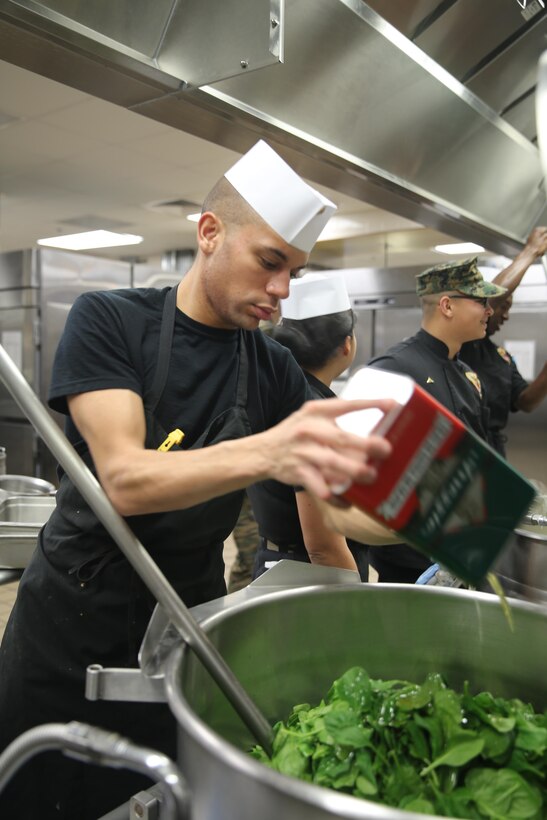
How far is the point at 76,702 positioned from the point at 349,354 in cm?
111

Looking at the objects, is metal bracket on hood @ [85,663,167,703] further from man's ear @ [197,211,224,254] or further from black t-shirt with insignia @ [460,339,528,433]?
black t-shirt with insignia @ [460,339,528,433]

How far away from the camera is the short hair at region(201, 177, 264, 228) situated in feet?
3.69

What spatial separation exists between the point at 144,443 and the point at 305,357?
32.9 inches

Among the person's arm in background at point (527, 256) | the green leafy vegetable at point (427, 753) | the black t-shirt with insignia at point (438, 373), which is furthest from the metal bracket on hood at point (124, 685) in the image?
the person's arm in background at point (527, 256)

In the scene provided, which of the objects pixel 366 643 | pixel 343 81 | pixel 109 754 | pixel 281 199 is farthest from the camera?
pixel 343 81

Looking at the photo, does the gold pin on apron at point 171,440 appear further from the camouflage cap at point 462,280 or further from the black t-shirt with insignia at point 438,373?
the camouflage cap at point 462,280

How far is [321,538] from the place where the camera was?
137 centimetres

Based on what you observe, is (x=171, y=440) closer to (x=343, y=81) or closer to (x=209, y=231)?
(x=209, y=231)

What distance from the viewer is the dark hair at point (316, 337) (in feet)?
5.88

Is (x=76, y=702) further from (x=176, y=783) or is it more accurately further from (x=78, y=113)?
(x=78, y=113)

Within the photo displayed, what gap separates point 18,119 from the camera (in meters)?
4.18

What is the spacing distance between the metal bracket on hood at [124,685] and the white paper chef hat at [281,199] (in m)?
0.71

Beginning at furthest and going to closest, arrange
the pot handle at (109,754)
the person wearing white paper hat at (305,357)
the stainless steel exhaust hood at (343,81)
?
the person wearing white paper hat at (305,357), the stainless steel exhaust hood at (343,81), the pot handle at (109,754)

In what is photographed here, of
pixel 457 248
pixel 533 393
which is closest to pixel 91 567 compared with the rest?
pixel 533 393
